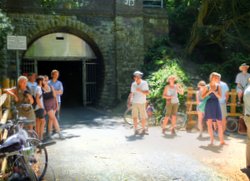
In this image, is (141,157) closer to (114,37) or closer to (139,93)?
(139,93)

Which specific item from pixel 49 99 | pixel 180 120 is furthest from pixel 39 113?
pixel 180 120

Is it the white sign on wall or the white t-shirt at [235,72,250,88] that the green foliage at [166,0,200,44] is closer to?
the white sign on wall

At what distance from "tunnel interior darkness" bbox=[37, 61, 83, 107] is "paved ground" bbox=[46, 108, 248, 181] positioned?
11752 millimetres

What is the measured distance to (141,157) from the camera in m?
8.19

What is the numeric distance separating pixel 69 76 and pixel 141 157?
59.2ft

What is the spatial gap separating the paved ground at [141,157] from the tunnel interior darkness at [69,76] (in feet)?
38.6

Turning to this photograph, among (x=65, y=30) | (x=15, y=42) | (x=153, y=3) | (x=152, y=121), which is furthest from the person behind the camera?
(x=153, y=3)

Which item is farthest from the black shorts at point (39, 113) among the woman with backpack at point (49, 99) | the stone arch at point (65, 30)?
the stone arch at point (65, 30)

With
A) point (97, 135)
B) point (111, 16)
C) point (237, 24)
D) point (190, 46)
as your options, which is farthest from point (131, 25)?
point (97, 135)

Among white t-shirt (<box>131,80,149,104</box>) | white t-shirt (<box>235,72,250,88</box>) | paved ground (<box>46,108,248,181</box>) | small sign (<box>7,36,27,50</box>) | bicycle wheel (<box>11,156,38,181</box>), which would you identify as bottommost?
paved ground (<box>46,108,248,181</box>)

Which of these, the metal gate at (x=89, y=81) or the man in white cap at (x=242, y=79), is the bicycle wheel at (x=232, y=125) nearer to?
the man in white cap at (x=242, y=79)

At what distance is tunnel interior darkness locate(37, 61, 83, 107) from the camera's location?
76.6 feet

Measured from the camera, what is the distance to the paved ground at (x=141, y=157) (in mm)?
6977

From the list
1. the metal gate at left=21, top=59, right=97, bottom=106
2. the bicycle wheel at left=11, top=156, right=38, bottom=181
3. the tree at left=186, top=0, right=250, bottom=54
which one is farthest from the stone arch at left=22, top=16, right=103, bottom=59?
the bicycle wheel at left=11, top=156, right=38, bottom=181
